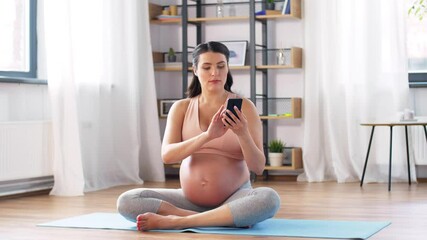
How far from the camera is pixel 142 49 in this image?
21.5 feet

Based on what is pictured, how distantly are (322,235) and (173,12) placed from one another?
3896 mm

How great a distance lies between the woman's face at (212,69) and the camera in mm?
3471

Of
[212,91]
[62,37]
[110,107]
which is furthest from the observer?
[110,107]

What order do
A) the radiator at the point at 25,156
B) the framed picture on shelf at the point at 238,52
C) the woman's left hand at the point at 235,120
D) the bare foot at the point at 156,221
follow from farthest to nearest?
the framed picture on shelf at the point at 238,52 < the radiator at the point at 25,156 < the bare foot at the point at 156,221 < the woman's left hand at the point at 235,120

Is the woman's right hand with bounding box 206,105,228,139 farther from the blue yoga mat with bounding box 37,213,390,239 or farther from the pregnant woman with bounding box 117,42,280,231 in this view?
the blue yoga mat with bounding box 37,213,390,239

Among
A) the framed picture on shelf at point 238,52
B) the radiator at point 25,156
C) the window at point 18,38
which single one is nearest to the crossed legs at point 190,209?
the radiator at point 25,156

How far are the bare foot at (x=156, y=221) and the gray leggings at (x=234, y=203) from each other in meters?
0.10

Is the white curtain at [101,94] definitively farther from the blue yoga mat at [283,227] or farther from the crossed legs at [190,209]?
the crossed legs at [190,209]

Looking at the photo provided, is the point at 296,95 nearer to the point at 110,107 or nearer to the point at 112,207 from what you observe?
the point at 110,107

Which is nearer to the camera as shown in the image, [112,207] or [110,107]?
[112,207]

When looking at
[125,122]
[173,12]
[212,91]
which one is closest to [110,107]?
[125,122]

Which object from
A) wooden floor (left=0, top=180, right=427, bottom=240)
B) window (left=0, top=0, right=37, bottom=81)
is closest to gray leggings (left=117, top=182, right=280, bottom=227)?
wooden floor (left=0, top=180, right=427, bottom=240)

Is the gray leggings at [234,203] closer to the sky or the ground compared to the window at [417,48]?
closer to the ground

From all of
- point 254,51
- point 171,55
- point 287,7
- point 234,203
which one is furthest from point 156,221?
point 171,55
